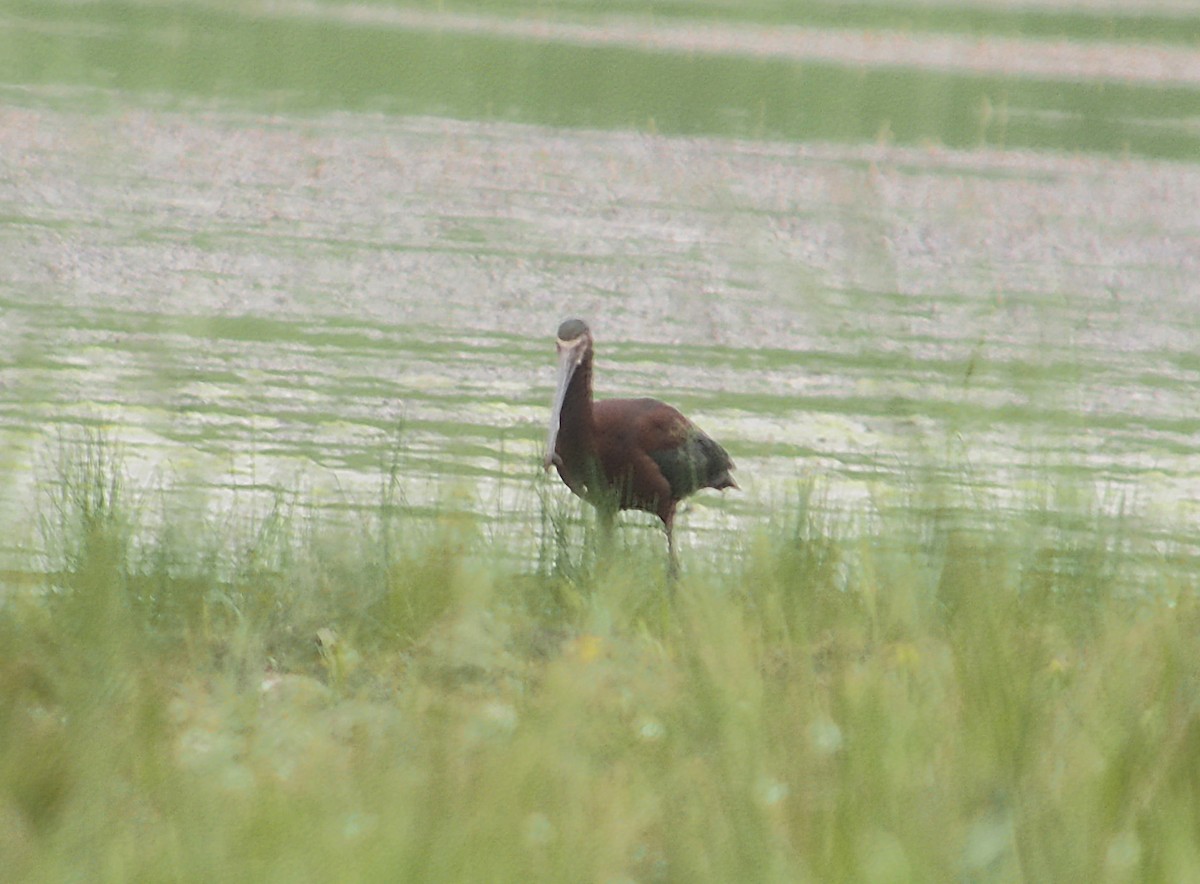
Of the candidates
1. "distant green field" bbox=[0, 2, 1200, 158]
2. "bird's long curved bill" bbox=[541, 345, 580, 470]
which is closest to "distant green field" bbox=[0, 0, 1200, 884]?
"bird's long curved bill" bbox=[541, 345, 580, 470]

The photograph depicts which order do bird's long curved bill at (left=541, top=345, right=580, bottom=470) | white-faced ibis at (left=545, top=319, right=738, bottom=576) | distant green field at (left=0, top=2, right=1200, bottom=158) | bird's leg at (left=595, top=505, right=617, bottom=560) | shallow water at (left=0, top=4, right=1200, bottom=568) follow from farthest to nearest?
distant green field at (left=0, top=2, right=1200, bottom=158)
white-faced ibis at (left=545, top=319, right=738, bottom=576)
bird's long curved bill at (left=541, top=345, right=580, bottom=470)
bird's leg at (left=595, top=505, right=617, bottom=560)
shallow water at (left=0, top=4, right=1200, bottom=568)

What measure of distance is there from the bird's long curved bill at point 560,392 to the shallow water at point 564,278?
10cm

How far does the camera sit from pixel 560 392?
543cm

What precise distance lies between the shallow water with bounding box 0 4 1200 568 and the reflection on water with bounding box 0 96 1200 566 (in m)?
0.02

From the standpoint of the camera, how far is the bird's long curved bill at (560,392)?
5.36 metres

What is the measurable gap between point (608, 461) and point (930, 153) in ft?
33.1

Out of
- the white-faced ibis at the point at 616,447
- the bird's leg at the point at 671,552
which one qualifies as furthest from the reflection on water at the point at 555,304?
the bird's leg at the point at 671,552

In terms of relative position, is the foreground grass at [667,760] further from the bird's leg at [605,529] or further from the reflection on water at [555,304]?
the bird's leg at [605,529]

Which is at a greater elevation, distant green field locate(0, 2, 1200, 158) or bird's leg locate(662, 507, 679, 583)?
distant green field locate(0, 2, 1200, 158)

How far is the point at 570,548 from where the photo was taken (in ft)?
16.9

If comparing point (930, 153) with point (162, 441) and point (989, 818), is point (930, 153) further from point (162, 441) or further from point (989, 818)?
point (989, 818)

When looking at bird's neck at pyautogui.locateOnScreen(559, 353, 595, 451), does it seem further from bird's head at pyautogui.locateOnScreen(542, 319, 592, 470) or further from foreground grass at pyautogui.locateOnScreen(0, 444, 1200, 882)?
foreground grass at pyautogui.locateOnScreen(0, 444, 1200, 882)

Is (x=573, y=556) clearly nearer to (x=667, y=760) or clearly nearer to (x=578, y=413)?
(x=578, y=413)

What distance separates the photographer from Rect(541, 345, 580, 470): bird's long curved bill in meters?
5.36
